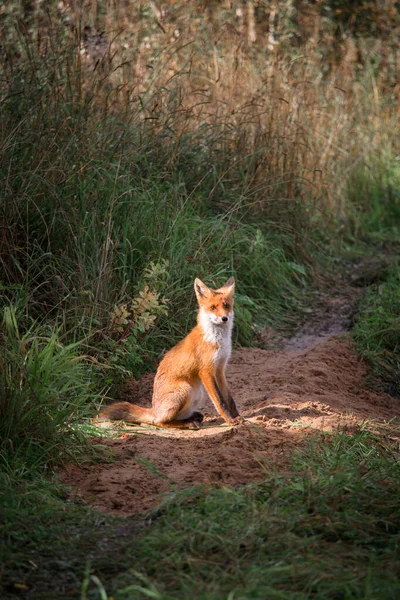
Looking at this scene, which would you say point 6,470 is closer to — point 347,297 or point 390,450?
point 390,450

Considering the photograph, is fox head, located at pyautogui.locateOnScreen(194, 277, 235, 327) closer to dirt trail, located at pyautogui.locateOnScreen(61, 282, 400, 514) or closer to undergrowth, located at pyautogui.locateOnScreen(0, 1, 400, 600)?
undergrowth, located at pyautogui.locateOnScreen(0, 1, 400, 600)

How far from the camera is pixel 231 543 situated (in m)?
3.43

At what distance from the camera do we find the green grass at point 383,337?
6722 millimetres

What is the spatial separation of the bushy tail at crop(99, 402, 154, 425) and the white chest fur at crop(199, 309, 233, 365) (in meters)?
0.61

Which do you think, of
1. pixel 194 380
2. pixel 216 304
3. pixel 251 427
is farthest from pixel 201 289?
pixel 251 427

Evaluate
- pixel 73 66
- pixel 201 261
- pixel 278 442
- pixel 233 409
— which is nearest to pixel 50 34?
pixel 73 66

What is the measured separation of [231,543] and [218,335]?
2.43 meters

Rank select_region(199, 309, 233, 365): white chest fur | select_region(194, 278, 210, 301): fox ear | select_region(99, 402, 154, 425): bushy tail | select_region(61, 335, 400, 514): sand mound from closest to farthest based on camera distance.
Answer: select_region(61, 335, 400, 514): sand mound
select_region(99, 402, 154, 425): bushy tail
select_region(199, 309, 233, 365): white chest fur
select_region(194, 278, 210, 301): fox ear

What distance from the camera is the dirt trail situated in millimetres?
4309

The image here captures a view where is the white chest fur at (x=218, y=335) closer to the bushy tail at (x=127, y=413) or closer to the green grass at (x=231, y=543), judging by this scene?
the bushy tail at (x=127, y=413)

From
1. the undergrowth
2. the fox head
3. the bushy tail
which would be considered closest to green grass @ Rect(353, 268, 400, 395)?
the undergrowth

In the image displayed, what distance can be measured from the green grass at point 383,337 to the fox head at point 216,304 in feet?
5.18

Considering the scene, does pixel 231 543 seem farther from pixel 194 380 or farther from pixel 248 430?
pixel 194 380

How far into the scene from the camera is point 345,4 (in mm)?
15477
